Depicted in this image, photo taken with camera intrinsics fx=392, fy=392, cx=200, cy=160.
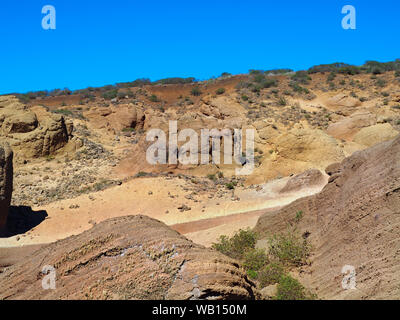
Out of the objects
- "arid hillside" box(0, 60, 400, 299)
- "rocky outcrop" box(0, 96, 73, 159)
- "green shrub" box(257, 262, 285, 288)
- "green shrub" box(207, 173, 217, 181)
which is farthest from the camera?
"rocky outcrop" box(0, 96, 73, 159)

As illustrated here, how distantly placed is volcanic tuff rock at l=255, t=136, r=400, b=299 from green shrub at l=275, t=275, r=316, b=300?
22cm

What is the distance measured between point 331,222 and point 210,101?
767 inches

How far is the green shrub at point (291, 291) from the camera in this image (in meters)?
5.49

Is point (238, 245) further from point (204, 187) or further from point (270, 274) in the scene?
point (204, 187)

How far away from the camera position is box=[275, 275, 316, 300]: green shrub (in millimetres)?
→ 5492

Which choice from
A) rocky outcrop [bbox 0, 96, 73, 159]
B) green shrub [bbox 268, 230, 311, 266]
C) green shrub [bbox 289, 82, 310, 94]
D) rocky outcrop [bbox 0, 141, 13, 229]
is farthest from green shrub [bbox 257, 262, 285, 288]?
green shrub [bbox 289, 82, 310, 94]

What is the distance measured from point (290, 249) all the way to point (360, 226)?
1.51 meters

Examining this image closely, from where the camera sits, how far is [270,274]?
6.44 m

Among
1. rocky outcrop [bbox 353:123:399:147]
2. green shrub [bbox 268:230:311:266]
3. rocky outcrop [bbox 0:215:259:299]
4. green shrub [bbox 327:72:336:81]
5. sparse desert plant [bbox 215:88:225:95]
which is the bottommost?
green shrub [bbox 268:230:311:266]

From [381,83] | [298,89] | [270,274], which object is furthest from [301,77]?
[270,274]

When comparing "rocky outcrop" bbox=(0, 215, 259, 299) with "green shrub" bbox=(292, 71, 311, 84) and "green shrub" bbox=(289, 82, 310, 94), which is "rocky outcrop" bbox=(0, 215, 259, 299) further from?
"green shrub" bbox=(292, 71, 311, 84)

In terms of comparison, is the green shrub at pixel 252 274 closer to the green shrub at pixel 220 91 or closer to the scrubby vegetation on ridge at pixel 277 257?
the scrubby vegetation on ridge at pixel 277 257

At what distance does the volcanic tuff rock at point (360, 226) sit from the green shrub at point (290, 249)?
170mm

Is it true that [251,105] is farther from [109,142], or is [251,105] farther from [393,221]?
[393,221]
